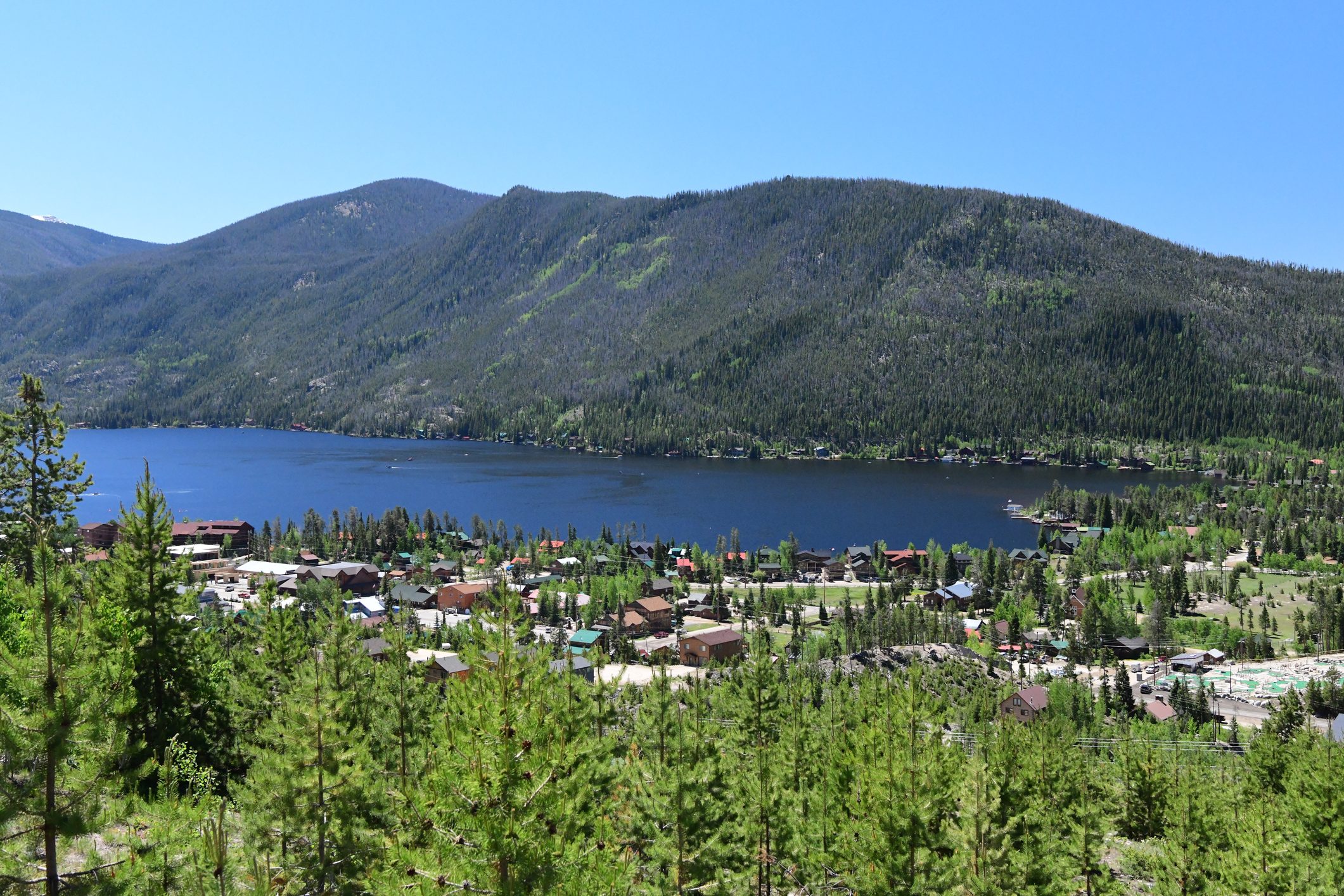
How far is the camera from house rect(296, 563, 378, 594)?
112 metres

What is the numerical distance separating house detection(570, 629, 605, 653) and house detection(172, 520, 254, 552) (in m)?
74.1

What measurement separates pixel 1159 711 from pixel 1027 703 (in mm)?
11221

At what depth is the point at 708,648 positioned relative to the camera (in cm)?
8462

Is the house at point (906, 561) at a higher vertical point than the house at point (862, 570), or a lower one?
higher

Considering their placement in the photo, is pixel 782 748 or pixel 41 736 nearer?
pixel 41 736

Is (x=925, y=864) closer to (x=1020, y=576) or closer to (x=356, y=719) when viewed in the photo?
(x=356, y=719)

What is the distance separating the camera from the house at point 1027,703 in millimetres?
70562

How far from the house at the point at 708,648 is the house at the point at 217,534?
86.1m

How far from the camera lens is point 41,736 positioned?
10.5 metres

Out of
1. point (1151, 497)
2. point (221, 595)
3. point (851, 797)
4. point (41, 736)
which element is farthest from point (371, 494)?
point (41, 736)

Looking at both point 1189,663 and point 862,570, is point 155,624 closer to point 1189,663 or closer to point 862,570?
point 1189,663

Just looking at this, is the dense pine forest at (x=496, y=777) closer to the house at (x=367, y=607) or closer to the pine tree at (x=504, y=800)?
the pine tree at (x=504, y=800)

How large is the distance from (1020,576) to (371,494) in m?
138

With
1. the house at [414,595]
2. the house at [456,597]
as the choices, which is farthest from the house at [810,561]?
the house at [414,595]
